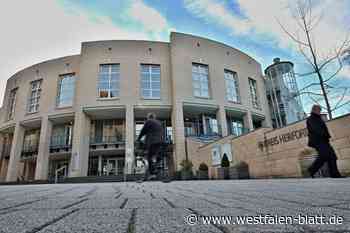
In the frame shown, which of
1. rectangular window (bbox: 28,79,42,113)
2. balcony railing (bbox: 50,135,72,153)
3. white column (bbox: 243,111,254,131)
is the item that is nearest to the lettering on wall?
white column (bbox: 243,111,254,131)

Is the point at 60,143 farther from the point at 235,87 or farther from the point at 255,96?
the point at 255,96

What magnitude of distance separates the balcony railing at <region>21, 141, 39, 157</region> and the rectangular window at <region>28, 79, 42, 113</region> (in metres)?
4.16

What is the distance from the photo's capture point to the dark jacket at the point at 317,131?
4.67 meters

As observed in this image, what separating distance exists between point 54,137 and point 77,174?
872cm

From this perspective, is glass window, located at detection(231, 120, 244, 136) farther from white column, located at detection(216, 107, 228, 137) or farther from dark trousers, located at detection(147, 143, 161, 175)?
dark trousers, located at detection(147, 143, 161, 175)

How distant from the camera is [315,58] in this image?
410 inches

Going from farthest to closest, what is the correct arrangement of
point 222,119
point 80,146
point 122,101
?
point 222,119 < point 122,101 < point 80,146

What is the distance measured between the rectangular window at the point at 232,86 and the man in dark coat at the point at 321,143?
59.7 feet

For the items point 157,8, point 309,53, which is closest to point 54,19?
point 157,8

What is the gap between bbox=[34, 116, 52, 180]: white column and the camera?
2083cm

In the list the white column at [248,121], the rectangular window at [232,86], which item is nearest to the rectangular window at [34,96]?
the rectangular window at [232,86]

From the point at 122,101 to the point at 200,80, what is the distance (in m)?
8.23

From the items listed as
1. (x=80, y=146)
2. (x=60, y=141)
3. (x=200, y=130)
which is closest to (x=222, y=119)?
(x=200, y=130)

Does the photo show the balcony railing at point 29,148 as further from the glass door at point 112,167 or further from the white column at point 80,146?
the glass door at point 112,167
